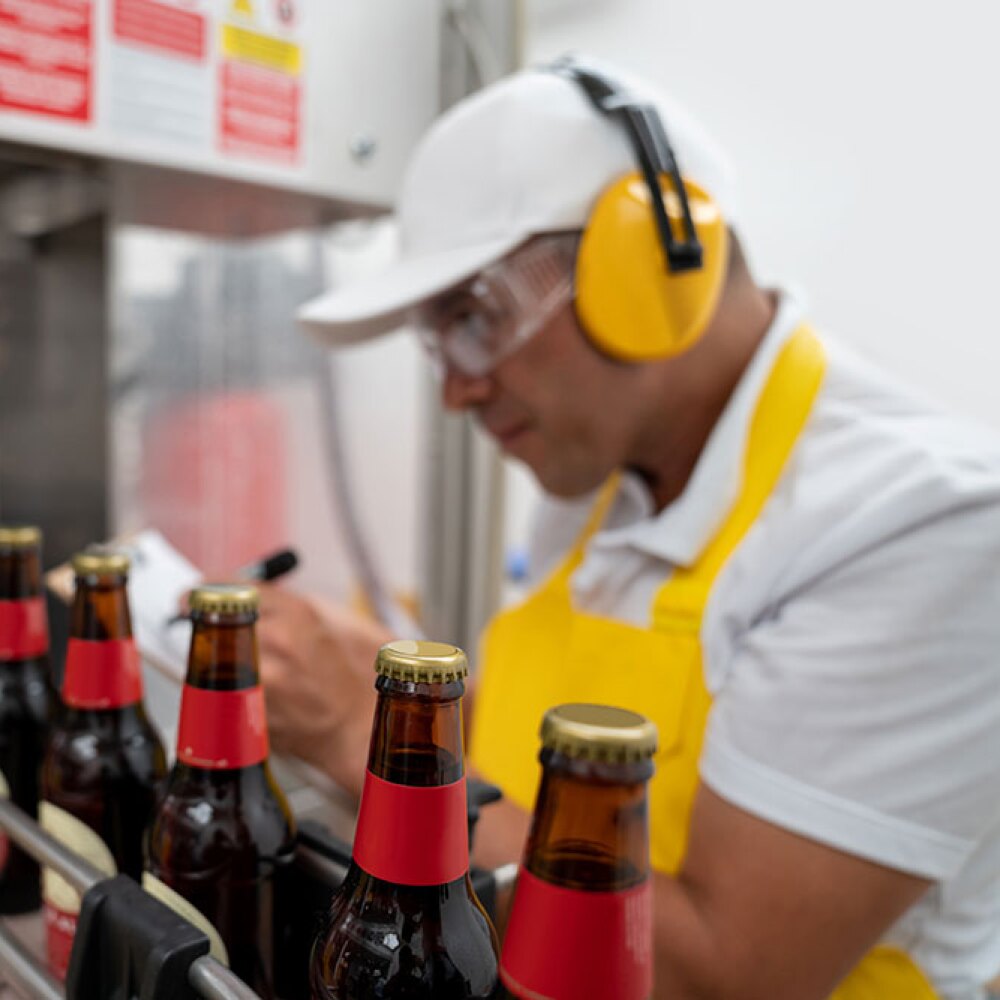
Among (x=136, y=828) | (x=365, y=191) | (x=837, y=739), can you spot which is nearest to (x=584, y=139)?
(x=365, y=191)

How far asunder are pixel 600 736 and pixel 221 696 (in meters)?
0.26

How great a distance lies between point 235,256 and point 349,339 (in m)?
0.47

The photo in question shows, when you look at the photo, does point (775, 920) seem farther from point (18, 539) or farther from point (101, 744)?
point (18, 539)

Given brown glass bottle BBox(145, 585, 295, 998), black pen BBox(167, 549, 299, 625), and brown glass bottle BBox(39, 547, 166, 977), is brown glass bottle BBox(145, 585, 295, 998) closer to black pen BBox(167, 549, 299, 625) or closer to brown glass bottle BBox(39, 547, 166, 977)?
brown glass bottle BBox(39, 547, 166, 977)

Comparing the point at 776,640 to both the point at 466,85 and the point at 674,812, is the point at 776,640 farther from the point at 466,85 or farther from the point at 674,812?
the point at 466,85

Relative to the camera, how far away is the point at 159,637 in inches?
35.6

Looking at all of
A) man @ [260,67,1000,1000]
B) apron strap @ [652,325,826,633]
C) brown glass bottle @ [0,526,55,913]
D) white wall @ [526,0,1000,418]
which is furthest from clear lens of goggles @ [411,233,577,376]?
white wall @ [526,0,1000,418]

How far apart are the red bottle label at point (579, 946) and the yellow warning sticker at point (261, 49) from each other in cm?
100

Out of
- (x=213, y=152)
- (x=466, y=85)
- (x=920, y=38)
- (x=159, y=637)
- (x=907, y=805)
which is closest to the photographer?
(x=907, y=805)

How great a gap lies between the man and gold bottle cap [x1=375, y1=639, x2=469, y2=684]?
0.42 m

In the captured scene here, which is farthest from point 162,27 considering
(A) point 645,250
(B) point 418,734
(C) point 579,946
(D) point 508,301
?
(C) point 579,946

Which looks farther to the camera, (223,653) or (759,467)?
(759,467)

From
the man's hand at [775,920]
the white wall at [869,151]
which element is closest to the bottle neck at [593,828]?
the man's hand at [775,920]

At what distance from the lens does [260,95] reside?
106 centimetres
